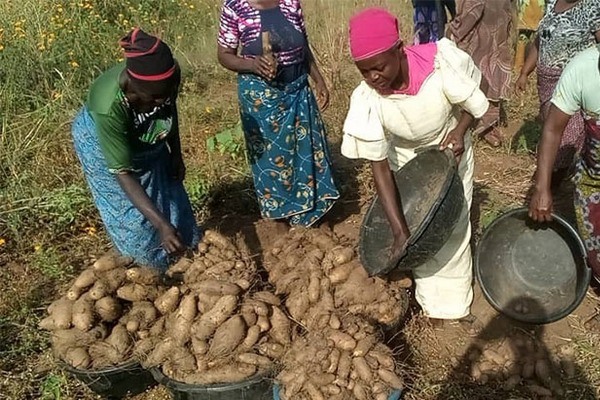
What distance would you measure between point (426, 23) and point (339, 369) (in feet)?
13.4

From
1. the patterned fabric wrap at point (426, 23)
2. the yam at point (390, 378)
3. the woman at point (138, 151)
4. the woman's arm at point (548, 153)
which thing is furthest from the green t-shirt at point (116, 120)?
the patterned fabric wrap at point (426, 23)

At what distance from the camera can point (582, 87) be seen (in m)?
2.83

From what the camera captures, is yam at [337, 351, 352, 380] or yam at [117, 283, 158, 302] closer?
yam at [337, 351, 352, 380]

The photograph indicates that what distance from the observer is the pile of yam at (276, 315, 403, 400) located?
250 centimetres

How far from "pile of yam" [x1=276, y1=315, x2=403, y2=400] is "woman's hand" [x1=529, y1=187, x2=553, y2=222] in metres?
1.03

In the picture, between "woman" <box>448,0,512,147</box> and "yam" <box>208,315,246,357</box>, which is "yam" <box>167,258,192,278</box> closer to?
"yam" <box>208,315,246,357</box>

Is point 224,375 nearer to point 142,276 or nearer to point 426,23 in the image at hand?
point 142,276

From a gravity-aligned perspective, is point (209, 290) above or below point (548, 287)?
above

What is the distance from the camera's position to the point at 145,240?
10.9ft

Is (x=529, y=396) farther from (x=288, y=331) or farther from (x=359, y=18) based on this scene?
(x=359, y=18)

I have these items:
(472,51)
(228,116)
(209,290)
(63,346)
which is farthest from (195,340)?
(472,51)

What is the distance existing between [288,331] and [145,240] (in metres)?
0.97

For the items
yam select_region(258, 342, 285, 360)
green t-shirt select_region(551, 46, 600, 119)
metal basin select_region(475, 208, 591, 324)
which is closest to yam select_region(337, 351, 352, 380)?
yam select_region(258, 342, 285, 360)

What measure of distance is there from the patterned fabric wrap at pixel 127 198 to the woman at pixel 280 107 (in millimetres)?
628
